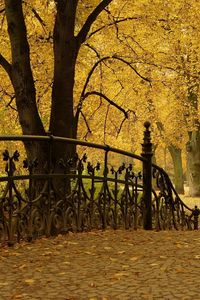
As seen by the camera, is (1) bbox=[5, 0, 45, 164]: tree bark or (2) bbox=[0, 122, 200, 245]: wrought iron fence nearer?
(2) bbox=[0, 122, 200, 245]: wrought iron fence

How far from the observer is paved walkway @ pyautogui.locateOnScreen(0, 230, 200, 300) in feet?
13.8

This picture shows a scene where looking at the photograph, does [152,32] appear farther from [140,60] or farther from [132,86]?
[132,86]

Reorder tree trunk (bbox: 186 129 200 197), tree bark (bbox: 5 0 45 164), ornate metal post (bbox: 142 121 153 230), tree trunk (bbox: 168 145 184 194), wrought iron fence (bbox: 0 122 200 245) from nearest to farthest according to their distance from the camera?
wrought iron fence (bbox: 0 122 200 245) → tree bark (bbox: 5 0 45 164) → ornate metal post (bbox: 142 121 153 230) → tree trunk (bbox: 186 129 200 197) → tree trunk (bbox: 168 145 184 194)

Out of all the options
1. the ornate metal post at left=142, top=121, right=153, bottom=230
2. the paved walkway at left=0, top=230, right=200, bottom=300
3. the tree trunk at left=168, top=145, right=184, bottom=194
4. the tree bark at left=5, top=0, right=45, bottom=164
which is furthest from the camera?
the tree trunk at left=168, top=145, right=184, bottom=194

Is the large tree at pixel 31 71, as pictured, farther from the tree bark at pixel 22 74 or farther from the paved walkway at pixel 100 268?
the paved walkway at pixel 100 268

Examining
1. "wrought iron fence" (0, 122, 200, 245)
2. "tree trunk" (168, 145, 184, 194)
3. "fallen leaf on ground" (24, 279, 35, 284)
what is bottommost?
"fallen leaf on ground" (24, 279, 35, 284)

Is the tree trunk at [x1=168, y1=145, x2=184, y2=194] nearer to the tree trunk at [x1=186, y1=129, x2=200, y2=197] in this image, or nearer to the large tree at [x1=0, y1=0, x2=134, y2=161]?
the tree trunk at [x1=186, y1=129, x2=200, y2=197]

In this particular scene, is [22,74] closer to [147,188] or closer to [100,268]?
[147,188]

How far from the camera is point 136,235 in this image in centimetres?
740

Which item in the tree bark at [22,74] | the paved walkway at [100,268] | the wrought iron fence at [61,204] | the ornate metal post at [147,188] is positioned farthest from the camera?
the ornate metal post at [147,188]

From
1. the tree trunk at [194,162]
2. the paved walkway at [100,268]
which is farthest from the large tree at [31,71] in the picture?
the tree trunk at [194,162]

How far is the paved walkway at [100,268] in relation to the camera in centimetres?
420

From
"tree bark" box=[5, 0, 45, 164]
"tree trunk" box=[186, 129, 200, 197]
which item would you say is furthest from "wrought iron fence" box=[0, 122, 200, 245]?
"tree trunk" box=[186, 129, 200, 197]

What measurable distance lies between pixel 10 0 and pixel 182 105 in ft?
56.9
